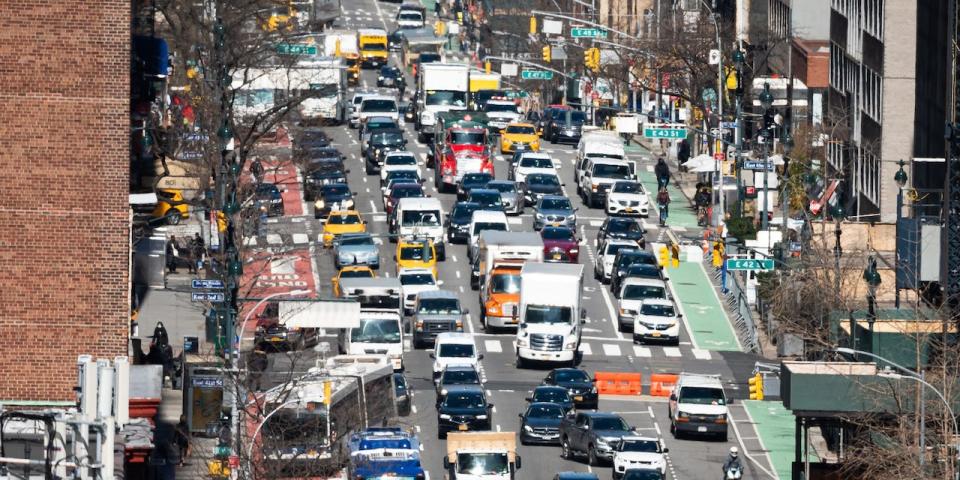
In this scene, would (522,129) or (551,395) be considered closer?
(551,395)

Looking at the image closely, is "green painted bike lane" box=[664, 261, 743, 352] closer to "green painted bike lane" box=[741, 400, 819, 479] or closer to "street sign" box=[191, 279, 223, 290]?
"green painted bike lane" box=[741, 400, 819, 479]

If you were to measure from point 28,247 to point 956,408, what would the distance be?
77.1 ft

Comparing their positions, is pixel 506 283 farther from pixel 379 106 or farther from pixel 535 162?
pixel 379 106

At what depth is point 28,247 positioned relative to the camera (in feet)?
150

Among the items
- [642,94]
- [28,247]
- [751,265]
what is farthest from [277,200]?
[28,247]

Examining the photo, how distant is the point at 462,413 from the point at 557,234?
21.6 m

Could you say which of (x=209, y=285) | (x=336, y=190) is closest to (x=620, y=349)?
(x=336, y=190)

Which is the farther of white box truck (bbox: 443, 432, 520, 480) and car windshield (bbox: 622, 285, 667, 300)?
car windshield (bbox: 622, 285, 667, 300)

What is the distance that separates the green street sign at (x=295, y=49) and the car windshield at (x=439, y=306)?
10426 millimetres

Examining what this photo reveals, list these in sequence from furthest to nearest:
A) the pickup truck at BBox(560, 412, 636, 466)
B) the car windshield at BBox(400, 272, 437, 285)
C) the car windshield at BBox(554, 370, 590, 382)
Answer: the car windshield at BBox(400, 272, 437, 285) < the car windshield at BBox(554, 370, 590, 382) < the pickup truck at BBox(560, 412, 636, 466)

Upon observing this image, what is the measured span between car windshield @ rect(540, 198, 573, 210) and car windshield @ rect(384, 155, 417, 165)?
33.9 feet

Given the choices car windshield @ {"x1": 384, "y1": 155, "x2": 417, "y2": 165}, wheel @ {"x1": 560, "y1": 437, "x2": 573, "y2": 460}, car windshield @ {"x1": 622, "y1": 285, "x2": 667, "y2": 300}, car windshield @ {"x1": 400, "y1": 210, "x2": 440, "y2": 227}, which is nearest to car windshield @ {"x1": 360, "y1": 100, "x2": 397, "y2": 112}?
car windshield @ {"x1": 384, "y1": 155, "x2": 417, "y2": 165}

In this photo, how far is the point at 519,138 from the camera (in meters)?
112

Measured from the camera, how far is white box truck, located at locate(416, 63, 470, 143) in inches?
4596
